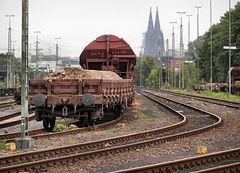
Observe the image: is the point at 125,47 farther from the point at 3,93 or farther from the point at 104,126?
the point at 3,93

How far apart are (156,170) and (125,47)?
16.1 meters

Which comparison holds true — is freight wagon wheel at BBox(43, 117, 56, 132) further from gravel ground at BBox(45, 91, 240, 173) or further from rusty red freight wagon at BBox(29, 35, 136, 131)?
gravel ground at BBox(45, 91, 240, 173)

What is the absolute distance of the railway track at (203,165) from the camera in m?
7.99

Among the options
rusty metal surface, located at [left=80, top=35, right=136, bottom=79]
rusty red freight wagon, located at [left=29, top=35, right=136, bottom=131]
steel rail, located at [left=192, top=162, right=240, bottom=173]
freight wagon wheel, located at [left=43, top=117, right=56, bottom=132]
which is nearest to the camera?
steel rail, located at [left=192, top=162, right=240, bottom=173]

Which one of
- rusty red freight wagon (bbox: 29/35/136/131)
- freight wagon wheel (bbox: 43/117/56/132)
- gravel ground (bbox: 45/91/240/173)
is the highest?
rusty red freight wagon (bbox: 29/35/136/131)

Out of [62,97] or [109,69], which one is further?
[109,69]

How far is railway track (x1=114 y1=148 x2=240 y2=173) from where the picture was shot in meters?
7.99

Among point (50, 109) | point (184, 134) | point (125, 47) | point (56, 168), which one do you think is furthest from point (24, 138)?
point (125, 47)

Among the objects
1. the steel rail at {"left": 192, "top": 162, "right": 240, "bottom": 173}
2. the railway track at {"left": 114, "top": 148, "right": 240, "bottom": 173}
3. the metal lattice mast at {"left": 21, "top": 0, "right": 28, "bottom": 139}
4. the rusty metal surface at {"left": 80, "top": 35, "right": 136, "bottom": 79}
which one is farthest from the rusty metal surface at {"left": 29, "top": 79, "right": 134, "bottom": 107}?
the rusty metal surface at {"left": 80, "top": 35, "right": 136, "bottom": 79}

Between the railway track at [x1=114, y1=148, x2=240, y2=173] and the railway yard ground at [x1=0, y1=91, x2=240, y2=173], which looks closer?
the railway track at [x1=114, y1=148, x2=240, y2=173]

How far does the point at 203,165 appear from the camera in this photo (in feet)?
29.7

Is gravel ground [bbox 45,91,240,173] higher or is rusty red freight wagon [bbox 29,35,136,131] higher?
rusty red freight wagon [bbox 29,35,136,131]

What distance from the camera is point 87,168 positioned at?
8.94 meters

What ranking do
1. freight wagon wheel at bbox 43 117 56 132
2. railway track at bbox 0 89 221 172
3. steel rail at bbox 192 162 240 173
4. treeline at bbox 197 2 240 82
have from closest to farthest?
steel rail at bbox 192 162 240 173, railway track at bbox 0 89 221 172, freight wagon wheel at bbox 43 117 56 132, treeline at bbox 197 2 240 82
